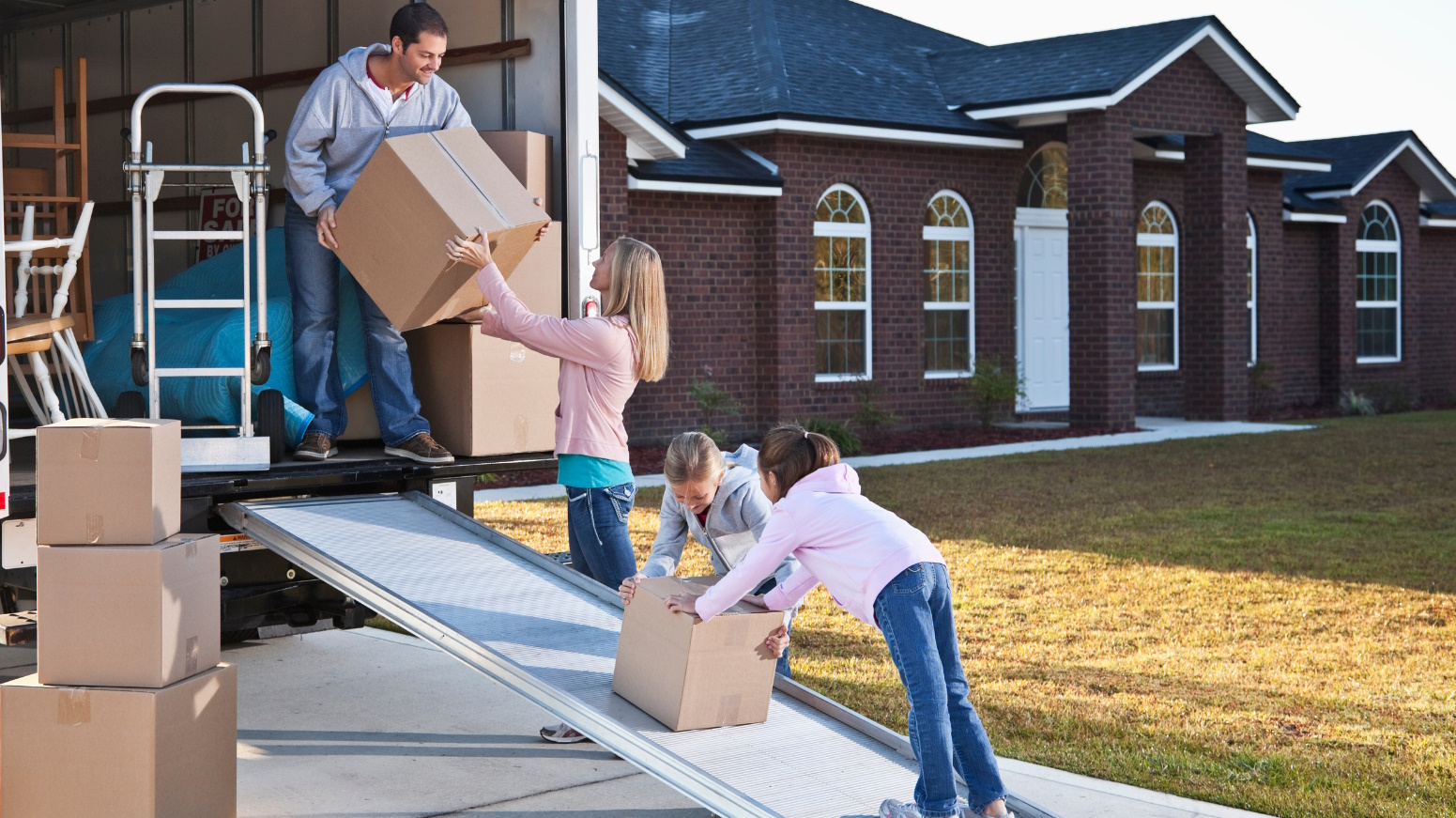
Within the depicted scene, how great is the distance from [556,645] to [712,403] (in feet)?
35.8

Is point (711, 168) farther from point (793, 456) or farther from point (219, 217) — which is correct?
point (793, 456)

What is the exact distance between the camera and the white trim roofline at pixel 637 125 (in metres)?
14.2

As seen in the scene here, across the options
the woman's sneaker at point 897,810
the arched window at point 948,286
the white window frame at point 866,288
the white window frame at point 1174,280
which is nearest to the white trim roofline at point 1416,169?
the white window frame at point 1174,280

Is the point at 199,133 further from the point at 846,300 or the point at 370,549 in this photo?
the point at 846,300

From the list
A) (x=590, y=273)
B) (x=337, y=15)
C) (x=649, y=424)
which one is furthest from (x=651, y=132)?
(x=590, y=273)

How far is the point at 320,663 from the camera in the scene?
22.1 ft

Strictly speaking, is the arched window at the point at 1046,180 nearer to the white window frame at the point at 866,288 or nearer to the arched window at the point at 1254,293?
the white window frame at the point at 866,288

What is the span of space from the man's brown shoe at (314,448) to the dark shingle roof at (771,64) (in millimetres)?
11539

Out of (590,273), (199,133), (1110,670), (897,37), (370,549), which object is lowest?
(1110,670)

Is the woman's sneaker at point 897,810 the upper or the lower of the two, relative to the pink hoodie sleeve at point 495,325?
lower

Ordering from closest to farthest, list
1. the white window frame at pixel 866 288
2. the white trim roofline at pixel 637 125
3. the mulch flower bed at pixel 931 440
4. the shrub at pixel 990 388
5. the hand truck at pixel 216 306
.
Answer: the hand truck at pixel 216 306, the white trim roofline at pixel 637 125, the mulch flower bed at pixel 931 440, the white window frame at pixel 866 288, the shrub at pixel 990 388

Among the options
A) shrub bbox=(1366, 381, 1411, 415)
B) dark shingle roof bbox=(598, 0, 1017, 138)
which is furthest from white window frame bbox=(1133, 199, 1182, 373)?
shrub bbox=(1366, 381, 1411, 415)

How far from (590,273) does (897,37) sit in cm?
1631

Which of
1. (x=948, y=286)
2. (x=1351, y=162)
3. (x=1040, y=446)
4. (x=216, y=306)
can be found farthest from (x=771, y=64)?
(x=216, y=306)
